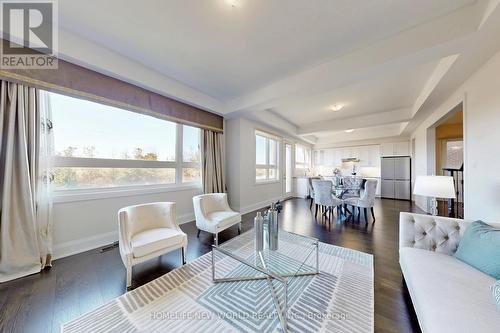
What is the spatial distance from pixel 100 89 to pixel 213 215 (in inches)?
97.0

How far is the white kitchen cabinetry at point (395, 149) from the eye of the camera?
648 cm

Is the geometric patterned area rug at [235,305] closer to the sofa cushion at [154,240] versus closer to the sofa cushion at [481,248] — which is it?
the sofa cushion at [154,240]

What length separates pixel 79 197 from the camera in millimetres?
2420

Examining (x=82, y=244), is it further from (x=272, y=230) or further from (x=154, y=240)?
(x=272, y=230)

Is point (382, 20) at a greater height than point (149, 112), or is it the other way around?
point (382, 20)

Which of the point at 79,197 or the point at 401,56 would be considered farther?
the point at 79,197

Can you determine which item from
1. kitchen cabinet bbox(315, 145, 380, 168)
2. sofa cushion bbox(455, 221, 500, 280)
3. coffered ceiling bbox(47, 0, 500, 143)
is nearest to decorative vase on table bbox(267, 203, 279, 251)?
sofa cushion bbox(455, 221, 500, 280)

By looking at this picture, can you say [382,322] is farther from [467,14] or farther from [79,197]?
[79,197]

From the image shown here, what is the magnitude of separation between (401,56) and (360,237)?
2.66 m

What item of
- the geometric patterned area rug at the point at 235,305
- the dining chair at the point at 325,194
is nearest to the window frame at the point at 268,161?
the dining chair at the point at 325,194

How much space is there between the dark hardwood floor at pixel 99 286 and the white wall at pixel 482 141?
1.11 metres

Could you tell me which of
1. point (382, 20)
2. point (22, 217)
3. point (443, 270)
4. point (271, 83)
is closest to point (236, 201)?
point (271, 83)

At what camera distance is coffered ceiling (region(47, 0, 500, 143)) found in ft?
5.61

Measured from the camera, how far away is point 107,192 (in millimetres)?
2670
